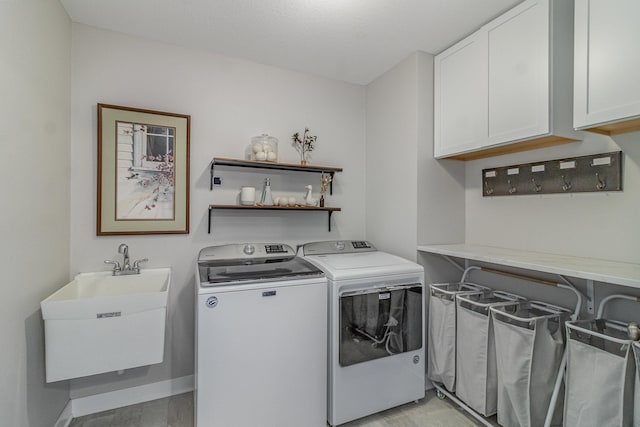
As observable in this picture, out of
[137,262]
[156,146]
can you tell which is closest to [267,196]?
[156,146]

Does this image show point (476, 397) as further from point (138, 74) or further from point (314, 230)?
point (138, 74)

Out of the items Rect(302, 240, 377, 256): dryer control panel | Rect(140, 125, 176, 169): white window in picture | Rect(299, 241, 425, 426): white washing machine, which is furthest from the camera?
Rect(302, 240, 377, 256): dryer control panel

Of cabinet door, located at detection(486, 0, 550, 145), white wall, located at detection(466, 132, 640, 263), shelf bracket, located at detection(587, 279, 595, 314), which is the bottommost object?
shelf bracket, located at detection(587, 279, 595, 314)

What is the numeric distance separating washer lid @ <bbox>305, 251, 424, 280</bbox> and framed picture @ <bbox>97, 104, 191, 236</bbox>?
1100mm

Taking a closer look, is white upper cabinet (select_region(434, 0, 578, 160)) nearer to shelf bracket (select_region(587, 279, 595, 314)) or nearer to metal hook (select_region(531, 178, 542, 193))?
metal hook (select_region(531, 178, 542, 193))

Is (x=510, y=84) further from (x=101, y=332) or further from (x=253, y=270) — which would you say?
(x=101, y=332)

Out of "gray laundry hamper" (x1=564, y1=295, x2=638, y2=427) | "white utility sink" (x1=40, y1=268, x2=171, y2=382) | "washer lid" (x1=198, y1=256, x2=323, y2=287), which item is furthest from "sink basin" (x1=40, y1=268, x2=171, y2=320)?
"gray laundry hamper" (x1=564, y1=295, x2=638, y2=427)

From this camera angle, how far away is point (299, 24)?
1917 millimetres

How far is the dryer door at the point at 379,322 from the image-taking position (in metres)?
1.82

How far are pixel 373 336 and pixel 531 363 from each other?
845 millimetres

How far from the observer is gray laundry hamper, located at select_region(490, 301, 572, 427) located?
1.51m

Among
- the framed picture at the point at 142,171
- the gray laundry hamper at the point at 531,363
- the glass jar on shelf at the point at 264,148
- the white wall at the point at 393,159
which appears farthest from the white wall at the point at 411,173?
the framed picture at the point at 142,171

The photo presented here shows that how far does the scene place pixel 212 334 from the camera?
5.11 ft

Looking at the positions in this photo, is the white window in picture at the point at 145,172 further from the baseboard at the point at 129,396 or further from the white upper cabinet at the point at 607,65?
the white upper cabinet at the point at 607,65
